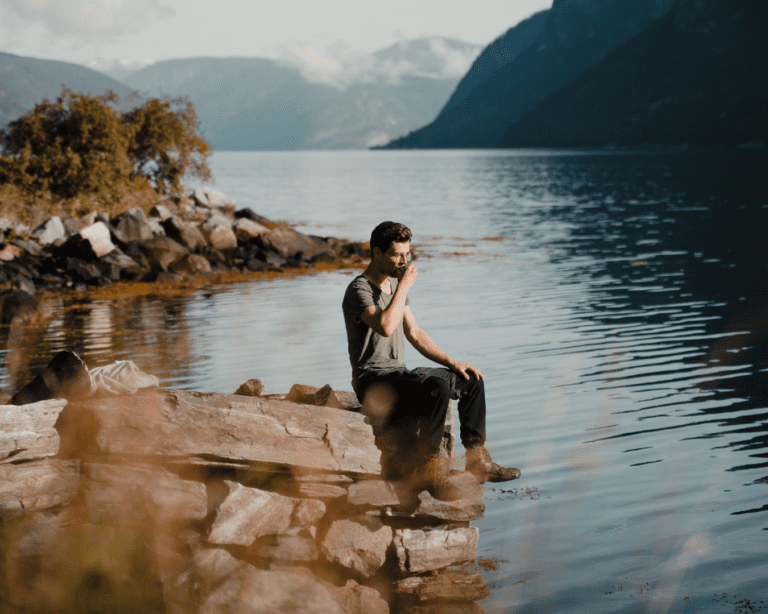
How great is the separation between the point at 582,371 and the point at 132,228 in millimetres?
23655

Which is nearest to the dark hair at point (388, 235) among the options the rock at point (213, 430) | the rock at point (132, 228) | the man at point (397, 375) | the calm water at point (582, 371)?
the man at point (397, 375)

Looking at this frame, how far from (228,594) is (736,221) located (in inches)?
1779

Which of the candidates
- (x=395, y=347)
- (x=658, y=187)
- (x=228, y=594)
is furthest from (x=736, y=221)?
(x=228, y=594)

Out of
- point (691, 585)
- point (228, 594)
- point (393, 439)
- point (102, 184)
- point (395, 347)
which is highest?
point (102, 184)

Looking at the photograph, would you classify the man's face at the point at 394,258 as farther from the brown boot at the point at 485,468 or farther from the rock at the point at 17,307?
the rock at the point at 17,307

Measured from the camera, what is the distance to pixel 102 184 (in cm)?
3912

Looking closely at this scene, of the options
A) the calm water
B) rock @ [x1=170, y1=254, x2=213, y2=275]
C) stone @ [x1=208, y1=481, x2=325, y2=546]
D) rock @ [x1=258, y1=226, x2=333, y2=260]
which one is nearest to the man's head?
stone @ [x1=208, y1=481, x2=325, y2=546]

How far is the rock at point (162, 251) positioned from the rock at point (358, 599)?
25.1 metres

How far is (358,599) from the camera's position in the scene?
6898 millimetres

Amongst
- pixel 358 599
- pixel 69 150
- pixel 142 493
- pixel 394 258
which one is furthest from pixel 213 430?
pixel 69 150

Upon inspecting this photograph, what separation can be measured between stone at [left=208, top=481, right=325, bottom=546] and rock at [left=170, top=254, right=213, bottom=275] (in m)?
24.2

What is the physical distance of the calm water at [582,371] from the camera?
789cm

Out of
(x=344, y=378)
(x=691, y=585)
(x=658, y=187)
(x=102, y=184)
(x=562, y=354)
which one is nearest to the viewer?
(x=691, y=585)

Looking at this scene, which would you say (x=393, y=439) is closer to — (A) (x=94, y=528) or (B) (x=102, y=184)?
(A) (x=94, y=528)
